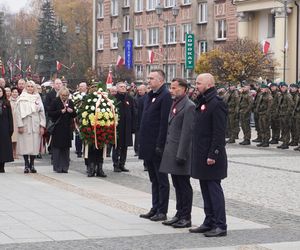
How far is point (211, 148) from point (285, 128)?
16484 mm

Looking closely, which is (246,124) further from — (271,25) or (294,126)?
(271,25)

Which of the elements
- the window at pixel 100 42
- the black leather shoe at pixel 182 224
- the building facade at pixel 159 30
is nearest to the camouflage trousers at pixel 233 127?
the black leather shoe at pixel 182 224

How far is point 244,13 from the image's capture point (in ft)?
181

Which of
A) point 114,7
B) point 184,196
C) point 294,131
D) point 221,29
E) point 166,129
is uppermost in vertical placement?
point 114,7

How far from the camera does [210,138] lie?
10344mm

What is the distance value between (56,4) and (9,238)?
3763 inches

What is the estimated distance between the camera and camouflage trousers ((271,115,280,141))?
27.0 m

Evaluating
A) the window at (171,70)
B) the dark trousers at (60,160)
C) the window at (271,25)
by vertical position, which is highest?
the window at (271,25)

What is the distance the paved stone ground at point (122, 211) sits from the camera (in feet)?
32.3

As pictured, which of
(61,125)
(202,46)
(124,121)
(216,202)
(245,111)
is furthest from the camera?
(202,46)

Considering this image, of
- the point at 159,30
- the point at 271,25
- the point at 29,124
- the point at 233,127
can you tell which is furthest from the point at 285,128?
the point at 159,30

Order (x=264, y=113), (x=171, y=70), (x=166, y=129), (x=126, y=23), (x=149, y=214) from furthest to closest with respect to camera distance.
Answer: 1. (x=126, y=23)
2. (x=171, y=70)
3. (x=264, y=113)
4. (x=149, y=214)
5. (x=166, y=129)

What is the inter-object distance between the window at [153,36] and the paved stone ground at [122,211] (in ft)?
162

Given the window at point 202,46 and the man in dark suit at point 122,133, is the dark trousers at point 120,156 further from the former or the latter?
the window at point 202,46
